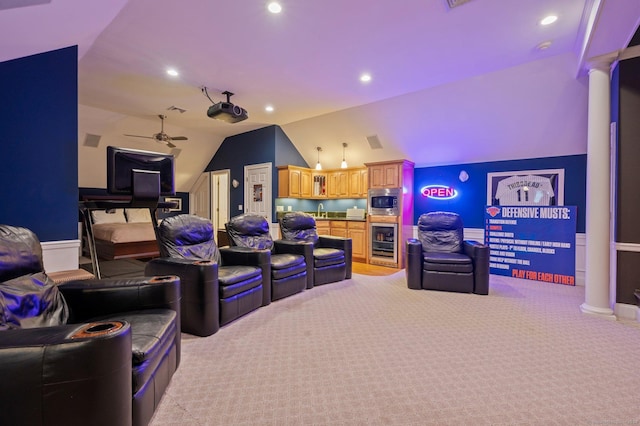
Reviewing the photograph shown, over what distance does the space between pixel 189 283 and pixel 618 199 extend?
4651 millimetres

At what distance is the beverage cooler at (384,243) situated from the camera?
5.88 metres

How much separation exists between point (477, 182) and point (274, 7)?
4.64 meters

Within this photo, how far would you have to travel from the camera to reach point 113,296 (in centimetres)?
187

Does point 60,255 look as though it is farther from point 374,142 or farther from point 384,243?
point 374,142

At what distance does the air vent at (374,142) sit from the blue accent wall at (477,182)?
3.25ft

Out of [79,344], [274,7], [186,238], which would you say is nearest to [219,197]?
[186,238]

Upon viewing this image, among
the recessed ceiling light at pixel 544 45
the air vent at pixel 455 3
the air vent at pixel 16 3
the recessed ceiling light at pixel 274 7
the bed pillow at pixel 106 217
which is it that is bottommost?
the bed pillow at pixel 106 217

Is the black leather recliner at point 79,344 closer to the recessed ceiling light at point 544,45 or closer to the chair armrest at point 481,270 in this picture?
the chair armrest at point 481,270

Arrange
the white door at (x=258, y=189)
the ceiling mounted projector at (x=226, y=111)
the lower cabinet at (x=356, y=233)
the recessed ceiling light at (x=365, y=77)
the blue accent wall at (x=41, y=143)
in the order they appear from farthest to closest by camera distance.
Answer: the white door at (x=258, y=189) → the lower cabinet at (x=356, y=233) → the ceiling mounted projector at (x=226, y=111) → the recessed ceiling light at (x=365, y=77) → the blue accent wall at (x=41, y=143)

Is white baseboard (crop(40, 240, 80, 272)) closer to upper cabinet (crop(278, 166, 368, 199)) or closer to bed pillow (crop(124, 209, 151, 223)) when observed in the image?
upper cabinet (crop(278, 166, 368, 199))

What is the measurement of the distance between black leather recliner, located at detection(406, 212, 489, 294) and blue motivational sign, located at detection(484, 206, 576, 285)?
1.01 meters

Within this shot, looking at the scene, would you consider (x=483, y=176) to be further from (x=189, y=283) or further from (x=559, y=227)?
(x=189, y=283)

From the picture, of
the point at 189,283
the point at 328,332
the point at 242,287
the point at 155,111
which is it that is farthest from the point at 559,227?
the point at 155,111

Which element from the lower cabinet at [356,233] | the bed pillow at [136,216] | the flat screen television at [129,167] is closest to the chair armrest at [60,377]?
the flat screen television at [129,167]
